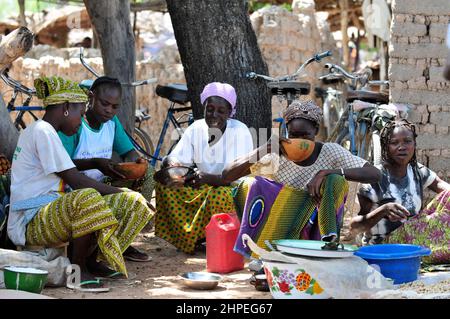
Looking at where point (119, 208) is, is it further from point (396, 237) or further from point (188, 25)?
point (188, 25)

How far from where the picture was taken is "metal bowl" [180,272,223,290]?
4727 millimetres

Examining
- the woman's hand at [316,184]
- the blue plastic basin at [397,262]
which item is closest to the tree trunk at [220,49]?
the woman's hand at [316,184]

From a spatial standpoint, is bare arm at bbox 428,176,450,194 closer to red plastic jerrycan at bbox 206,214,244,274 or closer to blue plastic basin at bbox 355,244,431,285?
blue plastic basin at bbox 355,244,431,285

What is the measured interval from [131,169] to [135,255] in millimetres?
700

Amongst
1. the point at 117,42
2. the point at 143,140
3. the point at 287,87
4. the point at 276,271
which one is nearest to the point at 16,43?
the point at 117,42

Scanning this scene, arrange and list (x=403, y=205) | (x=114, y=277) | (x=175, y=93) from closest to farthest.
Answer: (x=114, y=277) < (x=403, y=205) < (x=175, y=93)

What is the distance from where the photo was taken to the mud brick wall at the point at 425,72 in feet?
23.4

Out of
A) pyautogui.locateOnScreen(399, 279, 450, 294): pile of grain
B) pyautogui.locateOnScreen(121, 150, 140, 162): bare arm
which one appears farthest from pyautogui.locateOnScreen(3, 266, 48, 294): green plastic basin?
pyautogui.locateOnScreen(399, 279, 450, 294): pile of grain

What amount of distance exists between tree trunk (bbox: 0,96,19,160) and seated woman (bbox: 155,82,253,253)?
1025 millimetres

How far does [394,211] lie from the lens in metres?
4.96

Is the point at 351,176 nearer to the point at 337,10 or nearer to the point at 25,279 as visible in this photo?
the point at 25,279

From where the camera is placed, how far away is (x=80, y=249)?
4875 mm

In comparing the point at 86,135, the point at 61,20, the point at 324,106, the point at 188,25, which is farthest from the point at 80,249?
the point at 61,20

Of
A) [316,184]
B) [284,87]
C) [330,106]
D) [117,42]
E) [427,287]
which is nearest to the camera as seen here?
[427,287]
